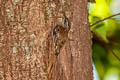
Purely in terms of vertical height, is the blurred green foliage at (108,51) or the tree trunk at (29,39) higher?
Answer: the tree trunk at (29,39)

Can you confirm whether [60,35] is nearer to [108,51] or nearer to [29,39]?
[29,39]

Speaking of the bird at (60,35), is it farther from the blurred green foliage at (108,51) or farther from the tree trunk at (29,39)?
the blurred green foliage at (108,51)

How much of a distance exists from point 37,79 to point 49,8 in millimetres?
176

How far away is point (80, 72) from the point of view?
889 mm

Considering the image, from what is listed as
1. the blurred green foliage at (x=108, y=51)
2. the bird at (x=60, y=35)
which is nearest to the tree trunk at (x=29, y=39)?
the bird at (x=60, y=35)

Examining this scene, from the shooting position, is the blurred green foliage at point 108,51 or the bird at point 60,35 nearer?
the bird at point 60,35

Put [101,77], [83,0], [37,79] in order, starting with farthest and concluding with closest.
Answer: [101,77]
[83,0]
[37,79]

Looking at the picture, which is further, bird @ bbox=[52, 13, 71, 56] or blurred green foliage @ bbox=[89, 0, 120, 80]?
blurred green foliage @ bbox=[89, 0, 120, 80]

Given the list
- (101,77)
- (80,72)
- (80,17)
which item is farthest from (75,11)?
(101,77)

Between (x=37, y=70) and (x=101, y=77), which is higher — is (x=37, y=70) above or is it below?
above

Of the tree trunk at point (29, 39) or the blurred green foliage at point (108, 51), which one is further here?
the blurred green foliage at point (108, 51)

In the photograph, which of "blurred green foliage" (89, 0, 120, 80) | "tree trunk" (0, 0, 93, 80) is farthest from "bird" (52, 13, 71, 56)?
"blurred green foliage" (89, 0, 120, 80)

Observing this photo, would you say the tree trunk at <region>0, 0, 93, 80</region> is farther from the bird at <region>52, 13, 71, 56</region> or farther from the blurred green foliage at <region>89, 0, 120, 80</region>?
the blurred green foliage at <region>89, 0, 120, 80</region>

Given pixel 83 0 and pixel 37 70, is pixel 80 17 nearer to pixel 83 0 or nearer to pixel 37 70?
pixel 83 0
